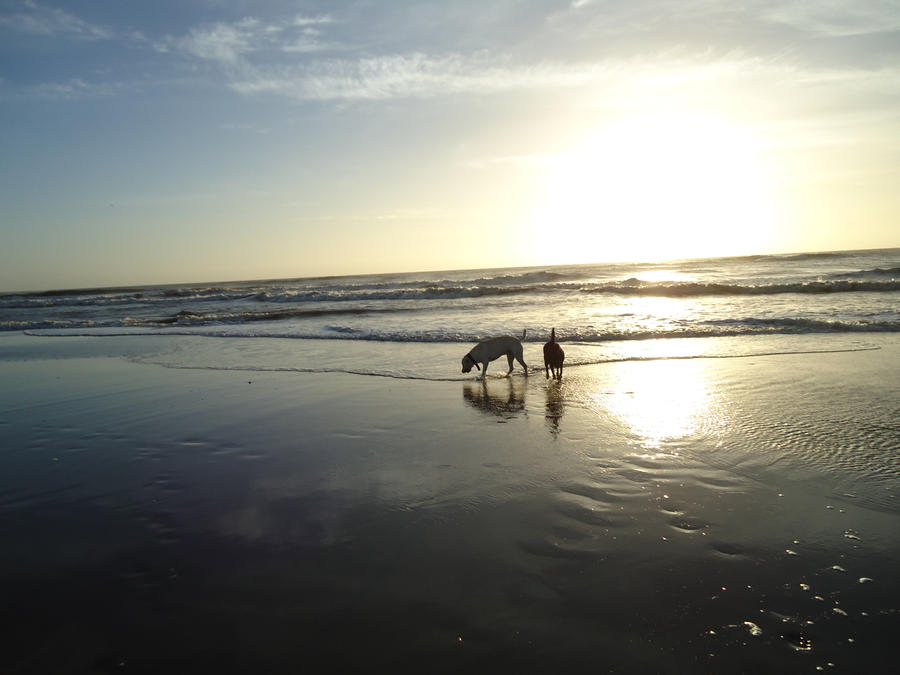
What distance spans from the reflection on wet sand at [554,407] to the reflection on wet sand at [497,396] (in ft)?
1.38

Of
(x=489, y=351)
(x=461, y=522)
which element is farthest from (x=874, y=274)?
(x=461, y=522)

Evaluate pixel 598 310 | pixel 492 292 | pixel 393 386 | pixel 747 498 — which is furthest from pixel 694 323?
pixel 492 292

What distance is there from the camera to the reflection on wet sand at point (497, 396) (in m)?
7.66

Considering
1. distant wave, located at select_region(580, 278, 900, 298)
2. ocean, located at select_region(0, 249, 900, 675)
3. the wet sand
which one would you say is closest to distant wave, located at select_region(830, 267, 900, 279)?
distant wave, located at select_region(580, 278, 900, 298)

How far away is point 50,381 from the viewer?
1072cm

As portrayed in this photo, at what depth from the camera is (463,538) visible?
149 inches

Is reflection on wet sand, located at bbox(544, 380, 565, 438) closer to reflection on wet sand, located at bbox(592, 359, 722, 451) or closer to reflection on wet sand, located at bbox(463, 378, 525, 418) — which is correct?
reflection on wet sand, located at bbox(463, 378, 525, 418)

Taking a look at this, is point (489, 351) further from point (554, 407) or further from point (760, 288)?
point (760, 288)

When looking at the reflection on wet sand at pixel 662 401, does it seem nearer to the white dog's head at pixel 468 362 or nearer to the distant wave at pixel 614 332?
the white dog's head at pixel 468 362

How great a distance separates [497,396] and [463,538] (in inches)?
192

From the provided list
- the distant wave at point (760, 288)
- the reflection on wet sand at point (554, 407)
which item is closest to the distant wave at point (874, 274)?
the distant wave at point (760, 288)

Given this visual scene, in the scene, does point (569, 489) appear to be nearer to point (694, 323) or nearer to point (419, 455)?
point (419, 455)

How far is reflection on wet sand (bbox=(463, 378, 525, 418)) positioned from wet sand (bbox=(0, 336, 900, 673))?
0.76 feet

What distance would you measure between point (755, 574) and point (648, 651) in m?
1.06
